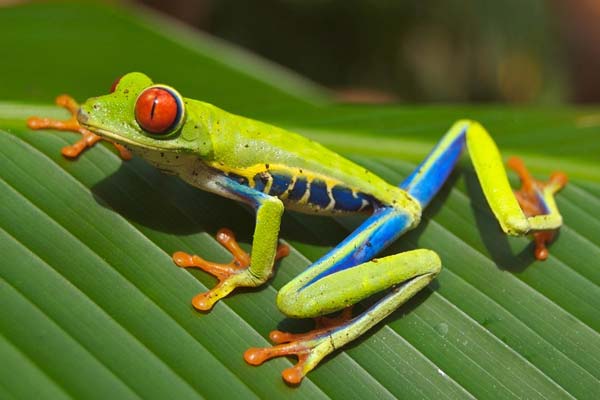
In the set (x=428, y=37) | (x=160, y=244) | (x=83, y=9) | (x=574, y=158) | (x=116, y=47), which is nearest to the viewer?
(x=160, y=244)

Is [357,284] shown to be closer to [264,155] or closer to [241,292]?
[241,292]

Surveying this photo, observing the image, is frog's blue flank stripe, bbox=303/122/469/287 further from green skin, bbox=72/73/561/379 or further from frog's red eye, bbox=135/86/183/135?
frog's red eye, bbox=135/86/183/135

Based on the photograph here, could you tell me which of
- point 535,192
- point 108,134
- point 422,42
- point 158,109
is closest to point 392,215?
point 535,192

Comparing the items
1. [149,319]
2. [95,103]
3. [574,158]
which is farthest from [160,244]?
[574,158]

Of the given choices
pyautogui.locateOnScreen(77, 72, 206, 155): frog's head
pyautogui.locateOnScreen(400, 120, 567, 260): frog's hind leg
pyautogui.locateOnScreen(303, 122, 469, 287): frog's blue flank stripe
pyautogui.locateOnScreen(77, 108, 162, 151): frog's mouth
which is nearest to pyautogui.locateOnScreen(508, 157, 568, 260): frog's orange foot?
pyautogui.locateOnScreen(400, 120, 567, 260): frog's hind leg

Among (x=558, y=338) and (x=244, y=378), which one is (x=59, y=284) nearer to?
(x=244, y=378)
